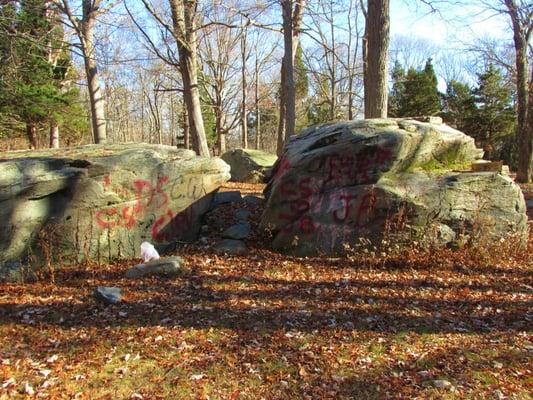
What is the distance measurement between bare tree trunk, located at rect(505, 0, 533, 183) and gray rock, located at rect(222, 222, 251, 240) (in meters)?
10.9

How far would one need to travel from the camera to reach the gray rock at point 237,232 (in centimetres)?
713

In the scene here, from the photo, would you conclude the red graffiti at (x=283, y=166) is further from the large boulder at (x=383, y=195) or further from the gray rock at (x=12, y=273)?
the gray rock at (x=12, y=273)

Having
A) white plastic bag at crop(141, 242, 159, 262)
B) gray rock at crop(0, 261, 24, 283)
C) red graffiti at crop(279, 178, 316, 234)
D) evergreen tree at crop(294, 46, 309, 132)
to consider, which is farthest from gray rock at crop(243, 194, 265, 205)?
evergreen tree at crop(294, 46, 309, 132)

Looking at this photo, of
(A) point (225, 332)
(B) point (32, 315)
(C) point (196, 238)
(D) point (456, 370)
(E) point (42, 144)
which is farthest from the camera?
(E) point (42, 144)

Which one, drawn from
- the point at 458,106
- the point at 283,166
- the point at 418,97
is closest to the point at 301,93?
the point at 418,97

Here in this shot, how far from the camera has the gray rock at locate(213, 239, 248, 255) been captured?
21.8 feet

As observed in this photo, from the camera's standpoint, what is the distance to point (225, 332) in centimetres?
419

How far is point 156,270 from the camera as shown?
18.5ft

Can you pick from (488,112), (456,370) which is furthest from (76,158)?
(488,112)

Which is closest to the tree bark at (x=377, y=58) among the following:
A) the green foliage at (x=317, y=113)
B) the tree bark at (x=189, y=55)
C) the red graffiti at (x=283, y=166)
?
the red graffiti at (x=283, y=166)

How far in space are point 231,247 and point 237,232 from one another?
0.53 metres

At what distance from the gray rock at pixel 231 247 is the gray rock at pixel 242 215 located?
34.2 inches

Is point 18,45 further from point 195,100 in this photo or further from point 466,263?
point 466,263

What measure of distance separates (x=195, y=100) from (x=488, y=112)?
23614 mm
